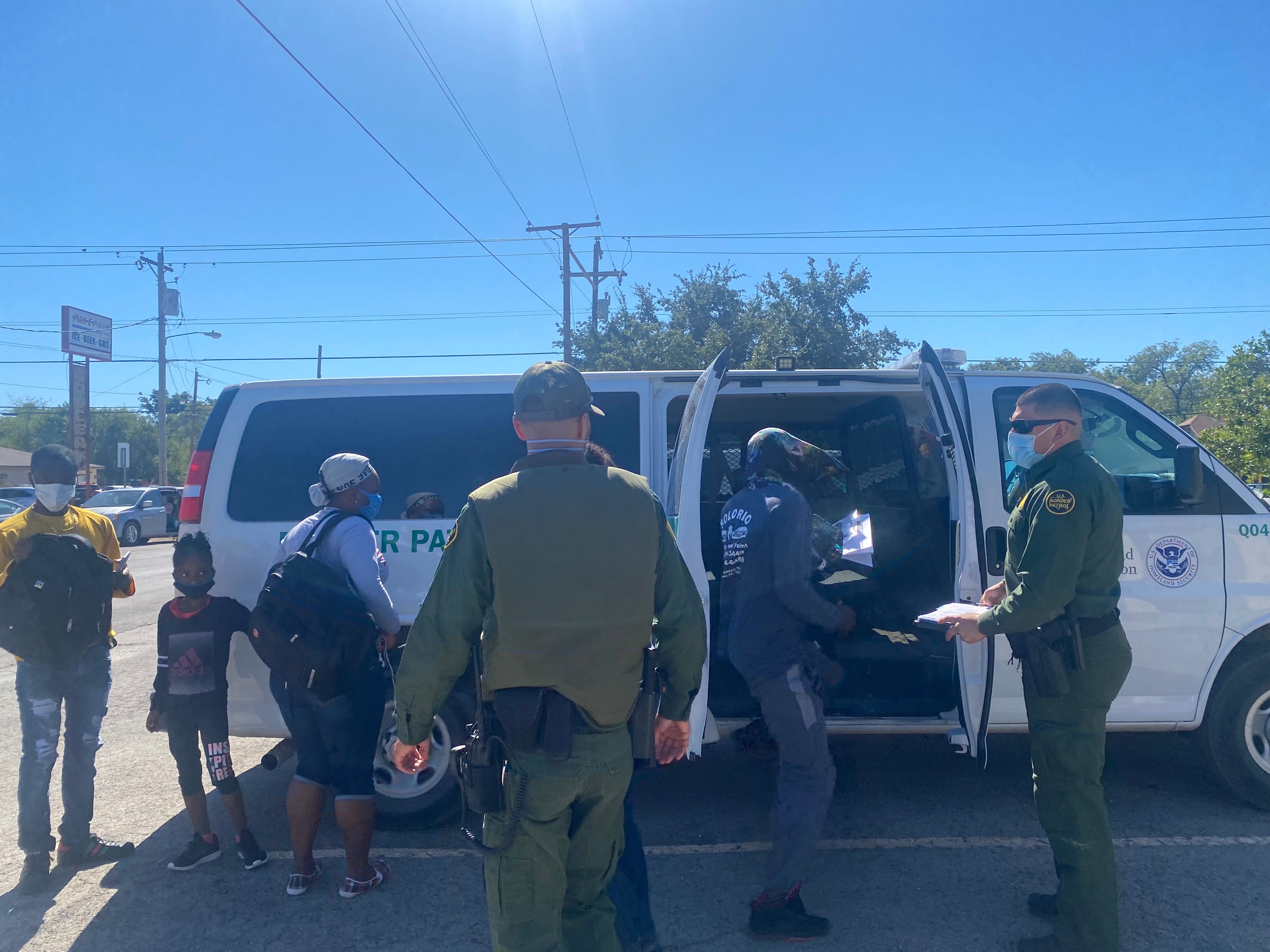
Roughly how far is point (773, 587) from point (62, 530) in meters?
3.25

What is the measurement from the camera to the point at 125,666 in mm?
7945

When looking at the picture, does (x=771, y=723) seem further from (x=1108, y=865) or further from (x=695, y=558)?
(x=1108, y=865)

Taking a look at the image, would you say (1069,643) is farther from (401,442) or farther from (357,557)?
(401,442)

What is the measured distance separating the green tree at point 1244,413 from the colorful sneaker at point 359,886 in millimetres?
13117

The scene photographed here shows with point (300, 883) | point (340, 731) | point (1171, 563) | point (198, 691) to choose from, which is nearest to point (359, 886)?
point (300, 883)

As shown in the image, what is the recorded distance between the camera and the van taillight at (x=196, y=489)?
4.05 m

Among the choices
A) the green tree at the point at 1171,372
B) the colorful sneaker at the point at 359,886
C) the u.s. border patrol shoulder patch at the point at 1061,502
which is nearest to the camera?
the u.s. border patrol shoulder patch at the point at 1061,502

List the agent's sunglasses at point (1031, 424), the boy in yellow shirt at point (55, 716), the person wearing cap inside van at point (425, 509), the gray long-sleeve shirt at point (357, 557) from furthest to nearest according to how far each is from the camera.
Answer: the person wearing cap inside van at point (425, 509) → the boy in yellow shirt at point (55, 716) → the gray long-sleeve shirt at point (357, 557) → the agent's sunglasses at point (1031, 424)

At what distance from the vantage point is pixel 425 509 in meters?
4.11

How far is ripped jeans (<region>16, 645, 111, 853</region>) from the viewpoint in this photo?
12.0 ft

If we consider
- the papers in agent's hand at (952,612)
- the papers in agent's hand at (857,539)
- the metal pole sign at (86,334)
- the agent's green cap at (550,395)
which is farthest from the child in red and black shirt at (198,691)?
the metal pole sign at (86,334)

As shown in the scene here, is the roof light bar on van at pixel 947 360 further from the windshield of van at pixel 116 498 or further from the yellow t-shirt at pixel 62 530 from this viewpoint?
the windshield of van at pixel 116 498

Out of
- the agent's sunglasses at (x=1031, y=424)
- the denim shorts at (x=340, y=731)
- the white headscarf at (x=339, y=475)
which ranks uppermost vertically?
the agent's sunglasses at (x=1031, y=424)

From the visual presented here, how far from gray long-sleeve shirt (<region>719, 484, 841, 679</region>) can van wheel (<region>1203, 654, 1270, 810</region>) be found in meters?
2.30
